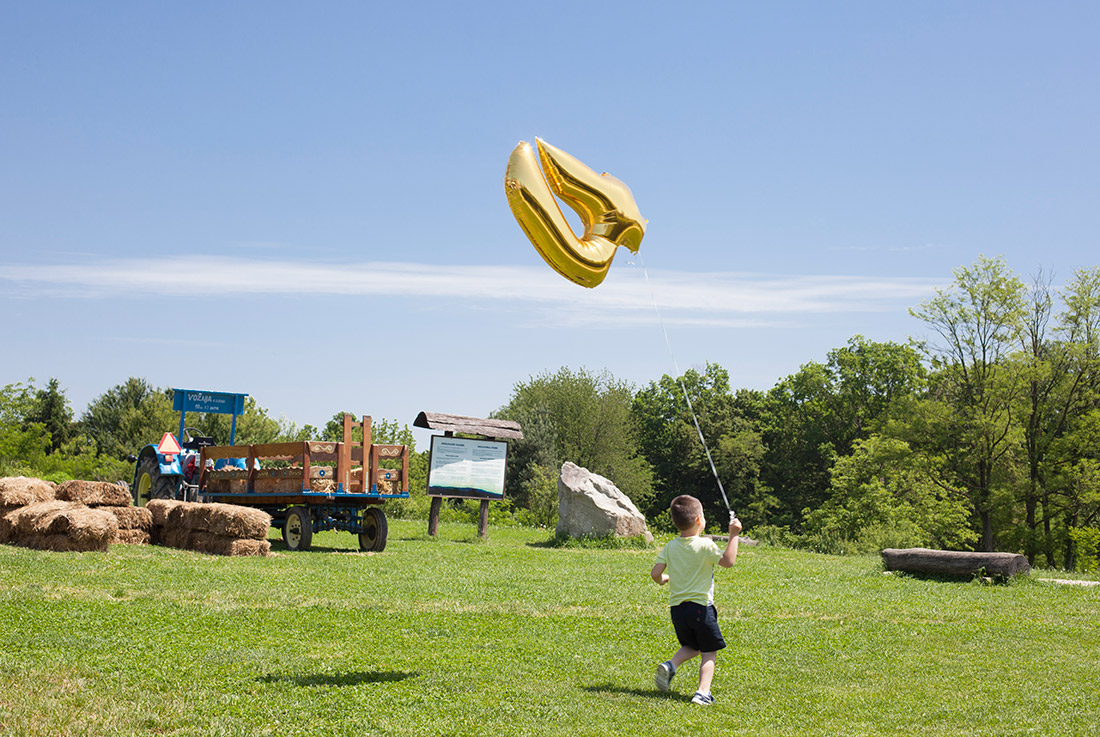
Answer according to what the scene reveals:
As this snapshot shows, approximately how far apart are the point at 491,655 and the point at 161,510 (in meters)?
10.3

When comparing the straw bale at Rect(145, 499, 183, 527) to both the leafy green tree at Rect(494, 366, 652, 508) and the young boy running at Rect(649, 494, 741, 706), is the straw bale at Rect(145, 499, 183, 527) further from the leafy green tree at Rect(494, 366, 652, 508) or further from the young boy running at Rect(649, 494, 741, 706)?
the leafy green tree at Rect(494, 366, 652, 508)

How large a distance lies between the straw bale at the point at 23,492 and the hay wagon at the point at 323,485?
294 centimetres

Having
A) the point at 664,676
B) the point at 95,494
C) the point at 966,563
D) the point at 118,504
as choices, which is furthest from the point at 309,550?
the point at 664,676

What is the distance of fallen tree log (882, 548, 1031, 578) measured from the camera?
47.7 feet

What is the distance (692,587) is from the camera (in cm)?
669

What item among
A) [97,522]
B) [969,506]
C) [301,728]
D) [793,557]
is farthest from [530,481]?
[301,728]

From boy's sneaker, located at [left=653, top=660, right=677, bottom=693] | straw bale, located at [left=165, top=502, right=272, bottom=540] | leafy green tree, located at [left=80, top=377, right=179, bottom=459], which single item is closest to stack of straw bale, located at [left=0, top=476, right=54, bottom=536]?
straw bale, located at [left=165, top=502, right=272, bottom=540]

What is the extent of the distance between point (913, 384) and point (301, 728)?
52.2 metres

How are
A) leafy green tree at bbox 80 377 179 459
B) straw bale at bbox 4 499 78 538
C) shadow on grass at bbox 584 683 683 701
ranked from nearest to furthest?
shadow on grass at bbox 584 683 683 701 → straw bale at bbox 4 499 78 538 → leafy green tree at bbox 80 377 179 459

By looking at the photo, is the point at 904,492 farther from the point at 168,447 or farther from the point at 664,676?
the point at 664,676

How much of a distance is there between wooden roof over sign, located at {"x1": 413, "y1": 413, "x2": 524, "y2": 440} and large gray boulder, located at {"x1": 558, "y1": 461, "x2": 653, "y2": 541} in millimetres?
1745

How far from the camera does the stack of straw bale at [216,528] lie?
14492 mm

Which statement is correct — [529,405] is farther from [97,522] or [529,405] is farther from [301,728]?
[301,728]

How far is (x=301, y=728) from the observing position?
526cm
